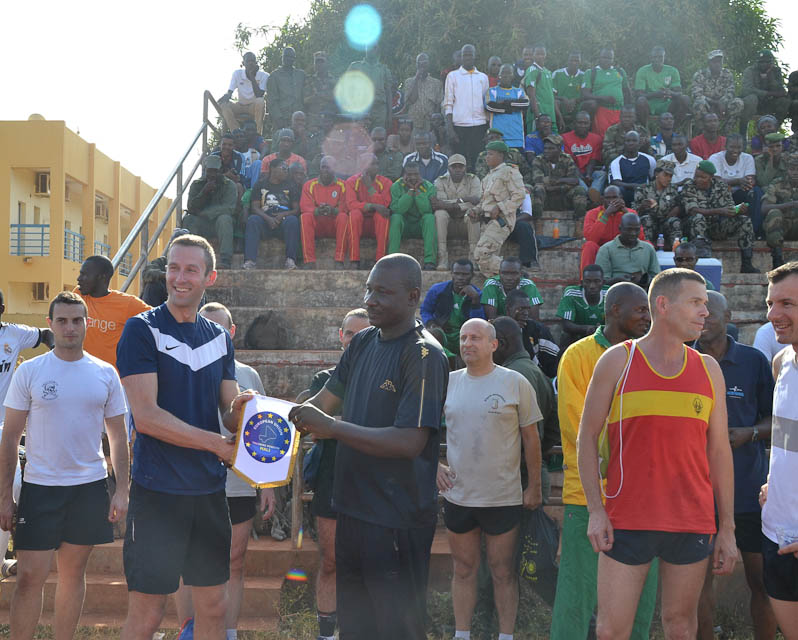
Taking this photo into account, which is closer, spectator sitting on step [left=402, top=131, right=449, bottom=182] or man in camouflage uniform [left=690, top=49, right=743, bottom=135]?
spectator sitting on step [left=402, top=131, right=449, bottom=182]

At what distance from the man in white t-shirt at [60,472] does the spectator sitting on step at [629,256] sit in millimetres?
6284

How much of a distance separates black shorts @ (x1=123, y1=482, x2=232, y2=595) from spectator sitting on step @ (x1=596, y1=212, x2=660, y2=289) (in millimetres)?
6605

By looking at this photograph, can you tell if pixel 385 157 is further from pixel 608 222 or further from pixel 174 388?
pixel 174 388

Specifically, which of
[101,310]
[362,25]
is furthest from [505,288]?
[362,25]

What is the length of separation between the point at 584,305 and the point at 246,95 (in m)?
8.14

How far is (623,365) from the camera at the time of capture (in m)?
3.55

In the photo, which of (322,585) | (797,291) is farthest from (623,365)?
(322,585)

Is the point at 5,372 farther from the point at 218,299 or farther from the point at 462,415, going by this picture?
the point at 218,299

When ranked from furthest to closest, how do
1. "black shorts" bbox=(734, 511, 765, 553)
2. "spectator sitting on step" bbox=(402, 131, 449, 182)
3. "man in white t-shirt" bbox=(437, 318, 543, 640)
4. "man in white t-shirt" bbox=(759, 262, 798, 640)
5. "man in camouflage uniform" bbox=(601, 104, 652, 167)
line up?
"man in camouflage uniform" bbox=(601, 104, 652, 167) < "spectator sitting on step" bbox=(402, 131, 449, 182) < "man in white t-shirt" bbox=(437, 318, 543, 640) < "black shorts" bbox=(734, 511, 765, 553) < "man in white t-shirt" bbox=(759, 262, 798, 640)

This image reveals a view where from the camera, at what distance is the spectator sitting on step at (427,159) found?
38.1ft

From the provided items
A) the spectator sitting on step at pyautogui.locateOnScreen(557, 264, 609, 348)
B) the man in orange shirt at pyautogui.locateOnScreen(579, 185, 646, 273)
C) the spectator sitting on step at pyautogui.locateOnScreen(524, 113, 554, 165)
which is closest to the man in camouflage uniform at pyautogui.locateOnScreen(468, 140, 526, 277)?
the man in orange shirt at pyautogui.locateOnScreen(579, 185, 646, 273)

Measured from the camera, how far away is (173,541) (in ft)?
11.2

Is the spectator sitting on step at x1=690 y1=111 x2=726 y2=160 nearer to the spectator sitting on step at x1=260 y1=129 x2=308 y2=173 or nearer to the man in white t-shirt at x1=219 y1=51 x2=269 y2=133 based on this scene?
the spectator sitting on step at x1=260 y1=129 x2=308 y2=173

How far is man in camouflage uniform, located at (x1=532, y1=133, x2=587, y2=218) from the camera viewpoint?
11320 mm
